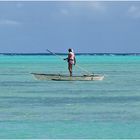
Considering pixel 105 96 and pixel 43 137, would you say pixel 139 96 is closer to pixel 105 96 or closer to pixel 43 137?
pixel 105 96

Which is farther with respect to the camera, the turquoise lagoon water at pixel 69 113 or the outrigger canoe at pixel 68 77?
the outrigger canoe at pixel 68 77

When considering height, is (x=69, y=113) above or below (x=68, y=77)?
below

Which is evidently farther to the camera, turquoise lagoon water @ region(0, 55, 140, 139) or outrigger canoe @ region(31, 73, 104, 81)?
outrigger canoe @ region(31, 73, 104, 81)

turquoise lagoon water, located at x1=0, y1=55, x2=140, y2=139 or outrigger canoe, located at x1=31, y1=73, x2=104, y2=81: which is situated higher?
outrigger canoe, located at x1=31, y1=73, x2=104, y2=81

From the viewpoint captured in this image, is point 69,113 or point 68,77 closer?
point 69,113

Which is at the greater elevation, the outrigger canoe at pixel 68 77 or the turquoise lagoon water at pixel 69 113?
the outrigger canoe at pixel 68 77

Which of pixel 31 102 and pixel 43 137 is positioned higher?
pixel 31 102

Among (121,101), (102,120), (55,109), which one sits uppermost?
(121,101)

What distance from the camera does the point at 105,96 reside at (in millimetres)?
21641

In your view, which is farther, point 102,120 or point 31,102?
point 31,102

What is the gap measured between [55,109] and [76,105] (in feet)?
4.21

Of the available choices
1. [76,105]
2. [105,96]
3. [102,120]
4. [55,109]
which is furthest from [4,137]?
[105,96]

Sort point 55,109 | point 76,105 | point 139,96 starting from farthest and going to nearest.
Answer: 1. point 139,96
2. point 76,105
3. point 55,109

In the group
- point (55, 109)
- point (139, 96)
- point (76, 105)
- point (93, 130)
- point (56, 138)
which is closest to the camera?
point (56, 138)
